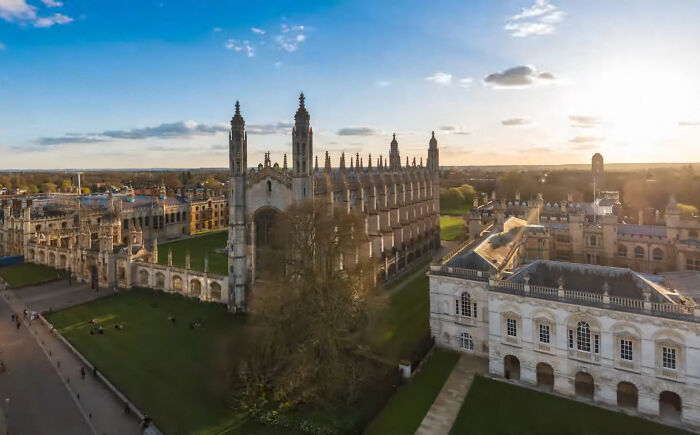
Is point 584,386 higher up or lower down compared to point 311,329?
lower down

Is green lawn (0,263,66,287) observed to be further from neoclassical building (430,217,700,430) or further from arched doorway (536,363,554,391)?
arched doorway (536,363,554,391)

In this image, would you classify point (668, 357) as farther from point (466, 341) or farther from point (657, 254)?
point (657, 254)

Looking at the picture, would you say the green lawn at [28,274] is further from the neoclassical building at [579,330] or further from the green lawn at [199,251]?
the neoclassical building at [579,330]

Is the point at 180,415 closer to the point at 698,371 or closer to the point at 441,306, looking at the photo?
the point at 441,306

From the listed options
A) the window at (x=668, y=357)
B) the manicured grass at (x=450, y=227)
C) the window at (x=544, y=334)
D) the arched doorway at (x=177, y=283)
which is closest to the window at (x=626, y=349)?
the window at (x=668, y=357)

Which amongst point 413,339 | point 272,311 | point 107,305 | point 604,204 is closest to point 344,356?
point 272,311

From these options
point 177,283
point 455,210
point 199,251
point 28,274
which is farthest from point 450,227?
point 28,274
